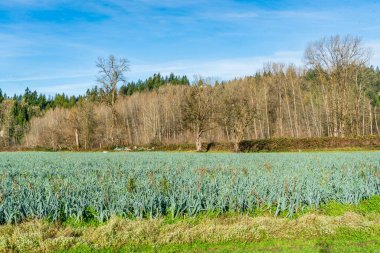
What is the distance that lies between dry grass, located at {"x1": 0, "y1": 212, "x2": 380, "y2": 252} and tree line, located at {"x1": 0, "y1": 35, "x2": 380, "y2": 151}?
33.6 metres

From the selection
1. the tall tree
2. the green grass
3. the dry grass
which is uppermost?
the tall tree

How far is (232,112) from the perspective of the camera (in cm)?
4519

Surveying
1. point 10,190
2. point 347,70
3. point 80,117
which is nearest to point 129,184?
point 10,190

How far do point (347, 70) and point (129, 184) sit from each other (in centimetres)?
4980

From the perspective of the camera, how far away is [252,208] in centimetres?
1033

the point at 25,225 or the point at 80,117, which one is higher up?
the point at 80,117

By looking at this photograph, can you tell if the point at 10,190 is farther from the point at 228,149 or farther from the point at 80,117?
the point at 80,117

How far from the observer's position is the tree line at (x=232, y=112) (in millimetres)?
50625

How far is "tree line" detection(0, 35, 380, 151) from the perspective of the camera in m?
50.6

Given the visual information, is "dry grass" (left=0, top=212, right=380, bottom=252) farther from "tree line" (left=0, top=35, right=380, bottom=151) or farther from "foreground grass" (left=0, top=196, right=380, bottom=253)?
"tree line" (left=0, top=35, right=380, bottom=151)

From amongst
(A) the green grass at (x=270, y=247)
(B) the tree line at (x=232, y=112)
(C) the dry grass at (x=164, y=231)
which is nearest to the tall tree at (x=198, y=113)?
(B) the tree line at (x=232, y=112)

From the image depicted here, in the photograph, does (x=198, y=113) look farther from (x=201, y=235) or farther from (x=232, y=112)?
(x=201, y=235)

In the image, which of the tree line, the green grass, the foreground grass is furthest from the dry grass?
the tree line

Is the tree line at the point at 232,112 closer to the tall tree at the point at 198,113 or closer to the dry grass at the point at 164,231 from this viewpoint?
the tall tree at the point at 198,113
